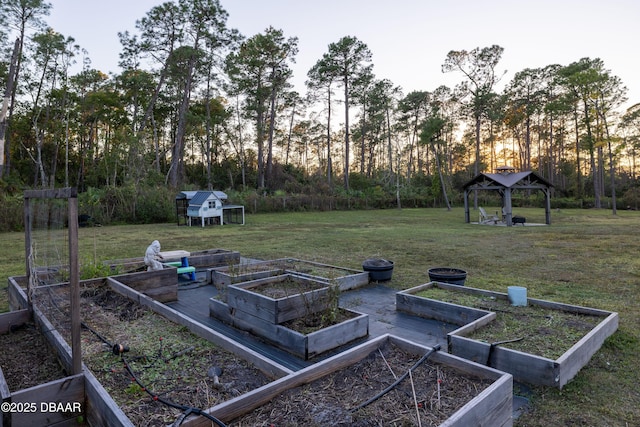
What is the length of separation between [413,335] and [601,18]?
13.7 m

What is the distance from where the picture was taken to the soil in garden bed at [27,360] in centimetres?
284

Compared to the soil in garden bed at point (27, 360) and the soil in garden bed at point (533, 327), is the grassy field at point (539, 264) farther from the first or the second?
the soil in garden bed at point (27, 360)

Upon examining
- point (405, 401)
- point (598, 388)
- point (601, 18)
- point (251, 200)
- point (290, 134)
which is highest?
point (290, 134)

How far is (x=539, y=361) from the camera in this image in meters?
2.80

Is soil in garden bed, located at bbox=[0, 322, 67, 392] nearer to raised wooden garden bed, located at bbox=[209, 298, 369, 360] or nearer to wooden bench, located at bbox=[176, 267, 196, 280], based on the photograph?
raised wooden garden bed, located at bbox=[209, 298, 369, 360]

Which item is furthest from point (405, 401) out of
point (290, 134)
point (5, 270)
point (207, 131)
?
point (290, 134)

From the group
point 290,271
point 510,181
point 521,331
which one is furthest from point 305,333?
point 510,181

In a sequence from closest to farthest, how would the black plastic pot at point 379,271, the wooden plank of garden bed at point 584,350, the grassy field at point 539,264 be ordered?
1. the grassy field at point 539,264
2. the wooden plank of garden bed at point 584,350
3. the black plastic pot at point 379,271

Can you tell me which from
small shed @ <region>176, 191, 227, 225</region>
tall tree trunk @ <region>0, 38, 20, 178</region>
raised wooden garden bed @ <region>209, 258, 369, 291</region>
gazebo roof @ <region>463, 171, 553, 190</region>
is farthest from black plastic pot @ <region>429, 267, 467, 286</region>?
small shed @ <region>176, 191, 227, 225</region>

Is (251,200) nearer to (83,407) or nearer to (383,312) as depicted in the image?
(383,312)

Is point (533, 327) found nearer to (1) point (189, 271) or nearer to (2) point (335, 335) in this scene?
(2) point (335, 335)

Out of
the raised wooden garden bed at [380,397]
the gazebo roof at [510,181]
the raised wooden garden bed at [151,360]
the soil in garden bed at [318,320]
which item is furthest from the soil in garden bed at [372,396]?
the gazebo roof at [510,181]

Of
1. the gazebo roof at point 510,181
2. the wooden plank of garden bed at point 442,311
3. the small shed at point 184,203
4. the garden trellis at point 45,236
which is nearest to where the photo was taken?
the garden trellis at point 45,236

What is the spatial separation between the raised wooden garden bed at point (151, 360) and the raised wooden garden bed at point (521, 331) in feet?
6.11
